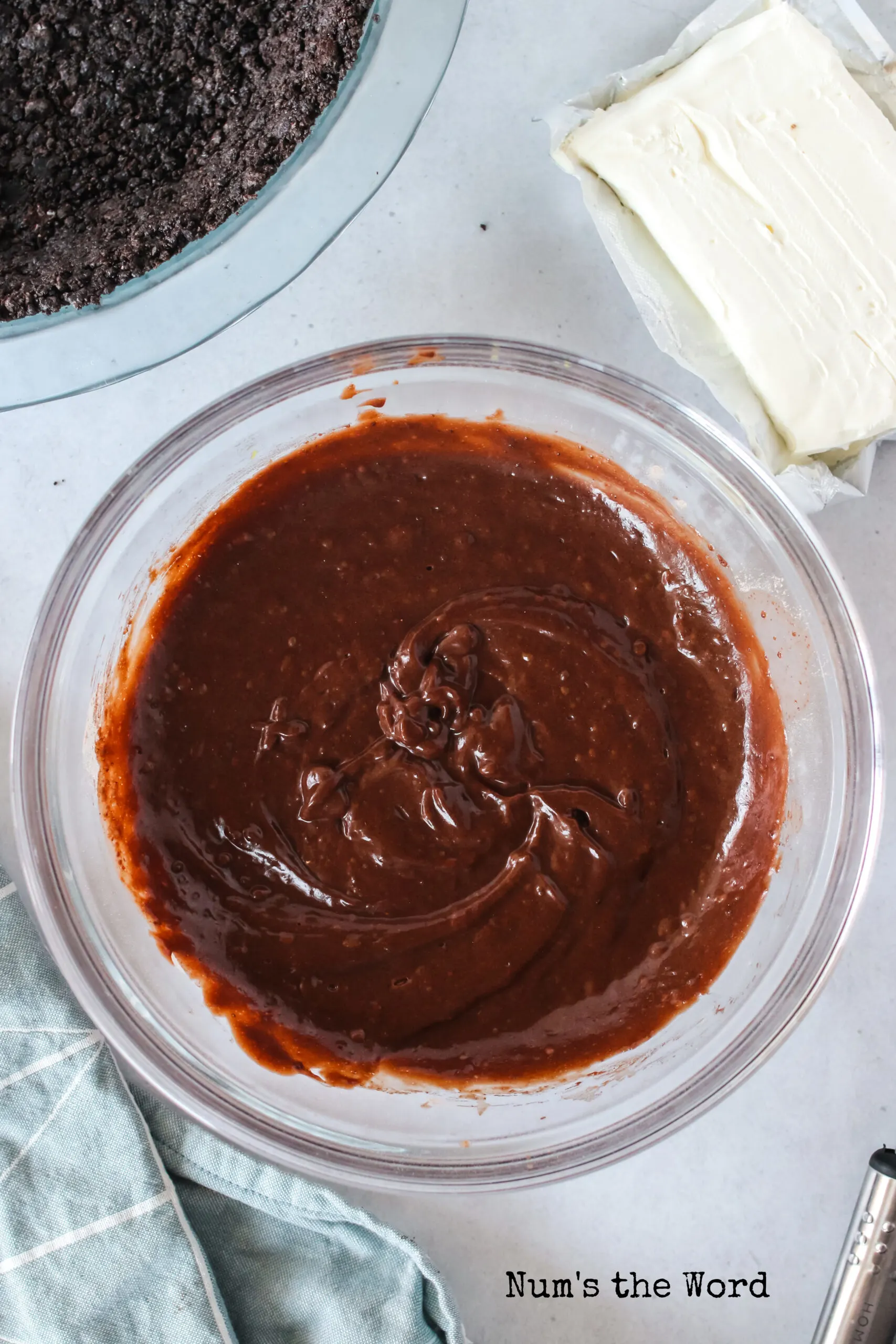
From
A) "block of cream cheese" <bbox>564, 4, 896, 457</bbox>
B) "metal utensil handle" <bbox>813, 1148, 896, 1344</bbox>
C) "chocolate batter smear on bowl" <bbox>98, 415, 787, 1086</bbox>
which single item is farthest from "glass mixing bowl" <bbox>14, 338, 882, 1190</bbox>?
"metal utensil handle" <bbox>813, 1148, 896, 1344</bbox>

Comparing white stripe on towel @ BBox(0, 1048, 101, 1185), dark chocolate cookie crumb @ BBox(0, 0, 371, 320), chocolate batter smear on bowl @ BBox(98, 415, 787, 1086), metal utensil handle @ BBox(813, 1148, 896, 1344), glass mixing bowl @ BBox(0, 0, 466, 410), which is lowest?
metal utensil handle @ BBox(813, 1148, 896, 1344)

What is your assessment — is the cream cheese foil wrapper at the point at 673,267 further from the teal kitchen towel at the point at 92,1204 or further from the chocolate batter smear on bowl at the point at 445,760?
the teal kitchen towel at the point at 92,1204

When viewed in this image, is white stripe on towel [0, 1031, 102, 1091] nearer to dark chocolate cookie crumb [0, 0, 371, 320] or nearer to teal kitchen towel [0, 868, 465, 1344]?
teal kitchen towel [0, 868, 465, 1344]

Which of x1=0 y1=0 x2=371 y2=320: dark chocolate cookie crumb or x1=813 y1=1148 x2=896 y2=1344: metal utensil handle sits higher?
x1=0 y1=0 x2=371 y2=320: dark chocolate cookie crumb

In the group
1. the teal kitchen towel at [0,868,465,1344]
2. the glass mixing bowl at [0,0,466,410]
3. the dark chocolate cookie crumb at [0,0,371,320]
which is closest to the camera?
the glass mixing bowl at [0,0,466,410]

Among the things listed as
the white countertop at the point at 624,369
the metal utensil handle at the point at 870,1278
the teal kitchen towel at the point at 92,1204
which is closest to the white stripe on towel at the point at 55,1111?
the teal kitchen towel at the point at 92,1204

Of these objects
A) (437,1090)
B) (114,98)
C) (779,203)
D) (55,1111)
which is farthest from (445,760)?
(114,98)

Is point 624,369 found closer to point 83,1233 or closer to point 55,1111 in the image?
point 55,1111
